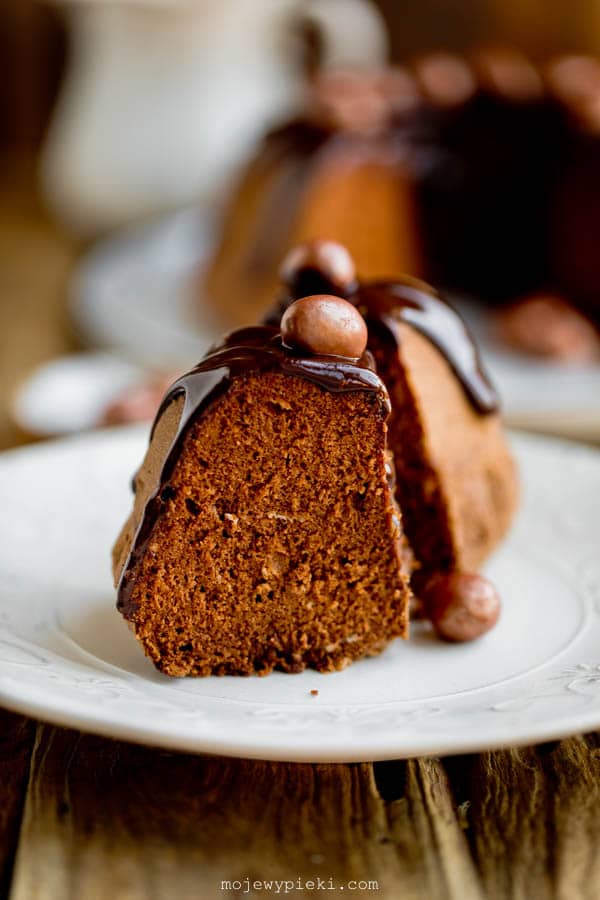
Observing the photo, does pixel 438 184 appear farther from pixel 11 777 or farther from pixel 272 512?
pixel 11 777

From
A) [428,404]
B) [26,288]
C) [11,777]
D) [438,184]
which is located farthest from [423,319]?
[26,288]

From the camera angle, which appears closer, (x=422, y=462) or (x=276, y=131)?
(x=422, y=462)

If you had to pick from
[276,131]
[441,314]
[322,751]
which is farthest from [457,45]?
[322,751]

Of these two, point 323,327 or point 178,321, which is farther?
point 178,321

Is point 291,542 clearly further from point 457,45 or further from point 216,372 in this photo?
point 457,45

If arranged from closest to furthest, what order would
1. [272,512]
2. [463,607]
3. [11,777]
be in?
1. [11,777]
2. [272,512]
3. [463,607]

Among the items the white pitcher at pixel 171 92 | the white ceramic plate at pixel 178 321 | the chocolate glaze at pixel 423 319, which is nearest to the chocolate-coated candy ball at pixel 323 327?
the chocolate glaze at pixel 423 319

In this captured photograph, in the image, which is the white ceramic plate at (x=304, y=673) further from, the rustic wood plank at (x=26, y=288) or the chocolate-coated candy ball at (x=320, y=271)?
the rustic wood plank at (x=26, y=288)
